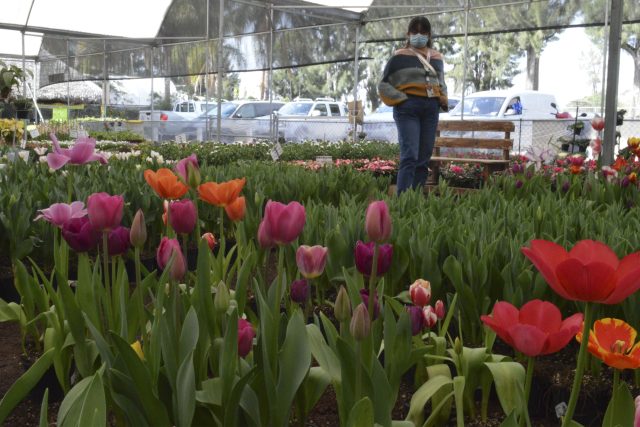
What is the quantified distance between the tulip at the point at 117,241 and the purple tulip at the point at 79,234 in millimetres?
34

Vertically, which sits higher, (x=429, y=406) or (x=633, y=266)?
(x=633, y=266)

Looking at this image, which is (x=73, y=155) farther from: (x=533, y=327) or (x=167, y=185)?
(x=533, y=327)

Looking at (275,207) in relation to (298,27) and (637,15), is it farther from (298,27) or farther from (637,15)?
(298,27)

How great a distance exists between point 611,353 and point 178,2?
50.0 ft

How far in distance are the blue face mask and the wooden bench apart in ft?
6.78

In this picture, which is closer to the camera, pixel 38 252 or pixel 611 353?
pixel 611 353

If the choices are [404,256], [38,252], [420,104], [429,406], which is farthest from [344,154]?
[429,406]

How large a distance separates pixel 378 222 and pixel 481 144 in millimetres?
6240

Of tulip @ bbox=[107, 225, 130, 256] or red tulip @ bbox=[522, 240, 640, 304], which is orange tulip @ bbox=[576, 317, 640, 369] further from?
tulip @ bbox=[107, 225, 130, 256]

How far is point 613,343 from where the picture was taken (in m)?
0.85

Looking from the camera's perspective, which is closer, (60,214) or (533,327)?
(533,327)

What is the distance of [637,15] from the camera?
9.81 meters

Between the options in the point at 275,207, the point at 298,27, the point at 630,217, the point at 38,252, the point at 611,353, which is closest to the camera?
the point at 611,353

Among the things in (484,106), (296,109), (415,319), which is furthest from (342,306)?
(296,109)
